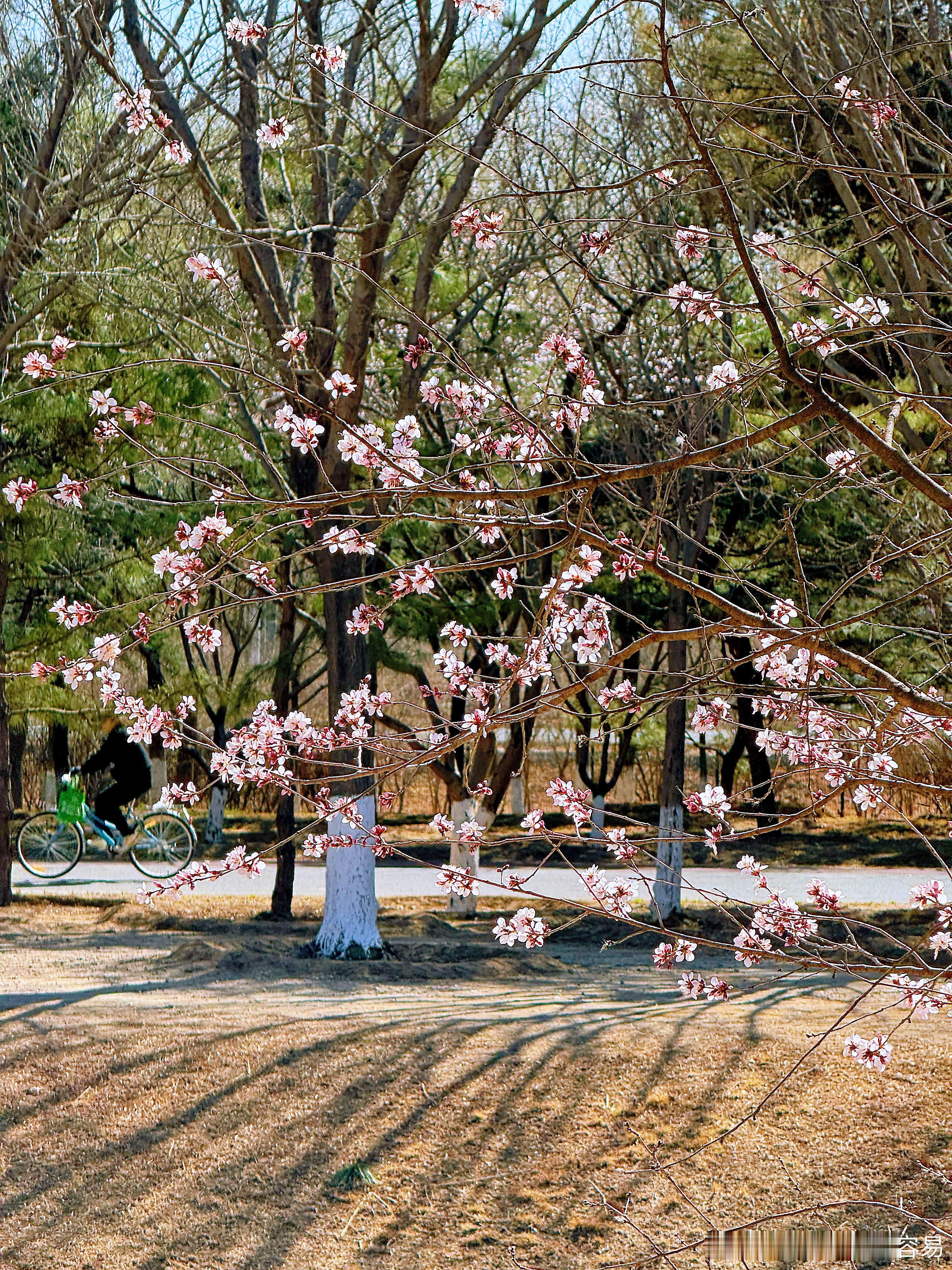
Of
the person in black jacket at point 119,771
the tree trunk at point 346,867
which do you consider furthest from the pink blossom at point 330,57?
the person in black jacket at point 119,771

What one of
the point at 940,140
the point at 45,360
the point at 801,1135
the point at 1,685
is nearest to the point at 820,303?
the point at 940,140

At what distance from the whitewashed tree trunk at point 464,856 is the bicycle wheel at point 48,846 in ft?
Answer: 13.6

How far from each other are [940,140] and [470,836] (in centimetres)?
274

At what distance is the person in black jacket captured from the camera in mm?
13164

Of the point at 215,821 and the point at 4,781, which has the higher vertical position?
the point at 4,781

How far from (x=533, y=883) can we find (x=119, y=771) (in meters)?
4.73

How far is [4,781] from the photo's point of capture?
11.8 m

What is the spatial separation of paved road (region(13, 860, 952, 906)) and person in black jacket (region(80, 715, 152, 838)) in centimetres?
82

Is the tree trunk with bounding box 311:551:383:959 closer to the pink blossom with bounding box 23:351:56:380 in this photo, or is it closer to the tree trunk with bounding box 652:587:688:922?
the tree trunk with bounding box 652:587:688:922

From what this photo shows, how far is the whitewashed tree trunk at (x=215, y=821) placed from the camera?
56.2 feet

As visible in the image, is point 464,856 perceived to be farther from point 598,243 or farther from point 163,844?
point 598,243

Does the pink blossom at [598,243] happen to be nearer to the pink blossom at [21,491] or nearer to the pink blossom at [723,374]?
the pink blossom at [723,374]

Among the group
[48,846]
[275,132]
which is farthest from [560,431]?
[48,846]

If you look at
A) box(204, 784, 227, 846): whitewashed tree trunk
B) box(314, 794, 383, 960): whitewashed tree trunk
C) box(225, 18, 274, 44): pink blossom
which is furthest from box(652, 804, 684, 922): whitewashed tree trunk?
box(204, 784, 227, 846): whitewashed tree trunk
